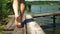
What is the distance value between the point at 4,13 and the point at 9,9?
33.0 inches

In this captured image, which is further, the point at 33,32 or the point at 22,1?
the point at 22,1

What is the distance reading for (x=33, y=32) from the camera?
2518 mm

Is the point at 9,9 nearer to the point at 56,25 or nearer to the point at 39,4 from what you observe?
the point at 56,25

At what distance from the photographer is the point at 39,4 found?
52.4 ft

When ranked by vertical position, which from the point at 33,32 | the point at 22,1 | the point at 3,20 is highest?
the point at 22,1

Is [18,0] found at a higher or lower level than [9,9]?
higher

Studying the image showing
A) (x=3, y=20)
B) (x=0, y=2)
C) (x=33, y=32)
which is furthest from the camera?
(x=0, y=2)

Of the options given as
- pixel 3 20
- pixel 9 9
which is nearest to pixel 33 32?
pixel 3 20

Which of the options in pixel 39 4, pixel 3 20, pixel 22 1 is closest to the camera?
pixel 22 1

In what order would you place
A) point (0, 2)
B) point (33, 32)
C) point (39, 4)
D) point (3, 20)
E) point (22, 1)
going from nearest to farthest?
point (33, 32), point (22, 1), point (3, 20), point (0, 2), point (39, 4)

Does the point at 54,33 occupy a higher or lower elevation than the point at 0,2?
lower

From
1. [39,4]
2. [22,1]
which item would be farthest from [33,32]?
[39,4]

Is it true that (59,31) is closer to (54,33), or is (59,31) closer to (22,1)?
(54,33)

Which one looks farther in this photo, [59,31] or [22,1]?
[59,31]
